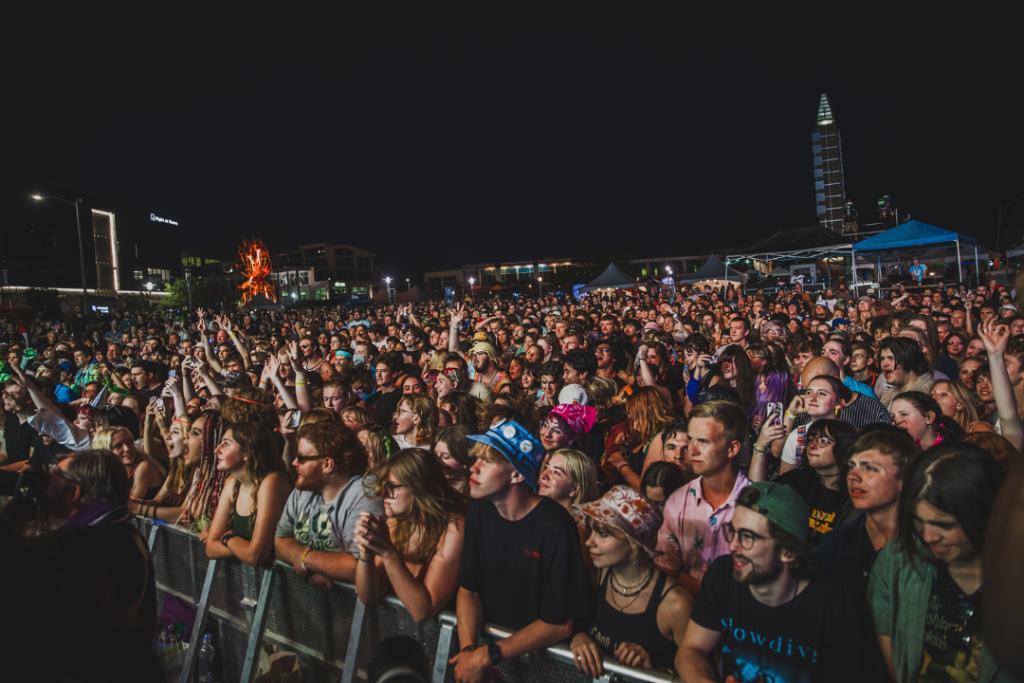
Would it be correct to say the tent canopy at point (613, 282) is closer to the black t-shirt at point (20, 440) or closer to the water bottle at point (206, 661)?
the black t-shirt at point (20, 440)

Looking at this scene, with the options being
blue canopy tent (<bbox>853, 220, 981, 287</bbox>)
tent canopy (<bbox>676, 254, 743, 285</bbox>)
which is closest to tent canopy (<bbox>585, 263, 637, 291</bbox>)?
tent canopy (<bbox>676, 254, 743, 285</bbox>)

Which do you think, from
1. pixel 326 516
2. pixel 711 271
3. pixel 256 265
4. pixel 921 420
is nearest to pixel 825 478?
pixel 921 420

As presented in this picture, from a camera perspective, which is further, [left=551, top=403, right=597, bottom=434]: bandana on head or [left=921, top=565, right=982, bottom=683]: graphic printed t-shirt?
[left=551, top=403, right=597, bottom=434]: bandana on head

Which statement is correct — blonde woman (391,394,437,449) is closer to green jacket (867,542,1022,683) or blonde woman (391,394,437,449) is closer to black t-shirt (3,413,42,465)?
green jacket (867,542,1022,683)

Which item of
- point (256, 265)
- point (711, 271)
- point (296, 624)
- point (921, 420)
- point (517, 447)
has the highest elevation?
point (256, 265)

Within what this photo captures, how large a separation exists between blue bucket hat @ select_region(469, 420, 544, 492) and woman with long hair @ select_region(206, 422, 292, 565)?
4.43 feet

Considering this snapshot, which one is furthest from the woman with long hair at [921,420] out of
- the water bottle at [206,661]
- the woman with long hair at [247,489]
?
the water bottle at [206,661]

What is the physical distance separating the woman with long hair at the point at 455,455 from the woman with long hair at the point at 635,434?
4.85 feet

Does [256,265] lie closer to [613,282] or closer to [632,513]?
[613,282]

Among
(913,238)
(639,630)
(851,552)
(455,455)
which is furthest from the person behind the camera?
(913,238)

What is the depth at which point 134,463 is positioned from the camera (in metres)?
5.52

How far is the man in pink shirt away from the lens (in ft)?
10.6

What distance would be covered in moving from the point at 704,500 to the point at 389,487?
5.38 ft

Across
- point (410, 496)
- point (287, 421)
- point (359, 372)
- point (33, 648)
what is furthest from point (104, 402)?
point (33, 648)
